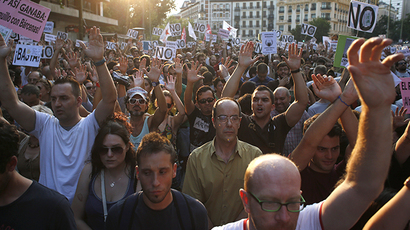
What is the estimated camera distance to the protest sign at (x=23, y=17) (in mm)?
4914

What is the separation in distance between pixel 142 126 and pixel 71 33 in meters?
29.8

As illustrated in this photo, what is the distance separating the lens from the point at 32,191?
1892mm

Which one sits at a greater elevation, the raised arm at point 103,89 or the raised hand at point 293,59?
the raised hand at point 293,59

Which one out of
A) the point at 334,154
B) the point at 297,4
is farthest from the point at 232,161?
the point at 297,4

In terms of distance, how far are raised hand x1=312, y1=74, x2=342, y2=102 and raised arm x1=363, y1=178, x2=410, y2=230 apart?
1167mm

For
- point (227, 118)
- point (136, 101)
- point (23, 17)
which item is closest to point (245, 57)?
point (136, 101)

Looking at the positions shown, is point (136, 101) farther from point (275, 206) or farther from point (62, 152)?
point (275, 206)

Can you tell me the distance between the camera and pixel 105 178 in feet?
8.62

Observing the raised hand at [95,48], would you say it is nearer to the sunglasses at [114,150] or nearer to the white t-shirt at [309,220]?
the sunglasses at [114,150]

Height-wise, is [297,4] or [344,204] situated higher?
[297,4]

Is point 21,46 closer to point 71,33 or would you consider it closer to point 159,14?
point 71,33

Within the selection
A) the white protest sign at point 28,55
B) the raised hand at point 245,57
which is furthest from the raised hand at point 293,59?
the white protest sign at point 28,55

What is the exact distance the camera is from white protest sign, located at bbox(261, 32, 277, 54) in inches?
456

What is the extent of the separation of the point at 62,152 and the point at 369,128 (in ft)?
8.25
